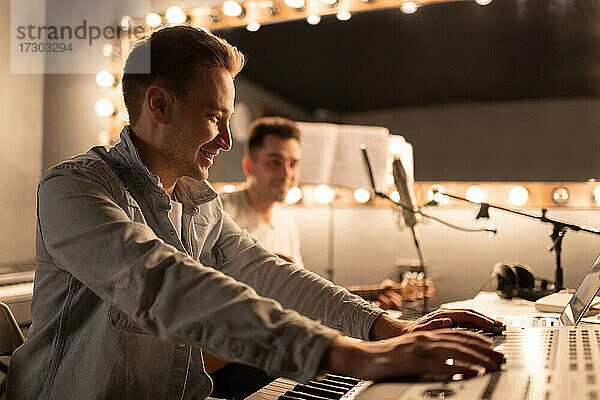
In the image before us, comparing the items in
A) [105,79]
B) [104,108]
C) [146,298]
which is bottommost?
[146,298]

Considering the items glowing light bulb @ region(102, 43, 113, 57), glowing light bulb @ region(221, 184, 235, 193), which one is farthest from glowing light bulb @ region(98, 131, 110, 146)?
glowing light bulb @ region(221, 184, 235, 193)

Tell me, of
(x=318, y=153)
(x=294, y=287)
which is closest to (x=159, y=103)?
(x=294, y=287)

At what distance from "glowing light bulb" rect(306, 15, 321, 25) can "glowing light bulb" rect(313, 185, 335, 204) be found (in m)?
0.82

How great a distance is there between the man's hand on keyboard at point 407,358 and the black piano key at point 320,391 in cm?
33

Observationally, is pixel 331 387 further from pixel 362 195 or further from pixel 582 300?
pixel 362 195

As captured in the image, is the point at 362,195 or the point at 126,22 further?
the point at 126,22

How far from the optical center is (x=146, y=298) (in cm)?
71

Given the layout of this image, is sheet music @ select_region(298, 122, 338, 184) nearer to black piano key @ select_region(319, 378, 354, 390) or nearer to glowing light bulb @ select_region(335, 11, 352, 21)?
glowing light bulb @ select_region(335, 11, 352, 21)

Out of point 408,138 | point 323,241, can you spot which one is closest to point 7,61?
point 323,241

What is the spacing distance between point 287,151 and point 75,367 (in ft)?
6.08

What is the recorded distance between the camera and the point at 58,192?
0.88 m

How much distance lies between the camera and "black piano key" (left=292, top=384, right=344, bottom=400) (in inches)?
38.3

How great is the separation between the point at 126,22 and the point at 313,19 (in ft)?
3.43

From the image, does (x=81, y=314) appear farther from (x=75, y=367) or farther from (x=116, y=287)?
(x=116, y=287)
